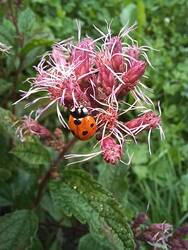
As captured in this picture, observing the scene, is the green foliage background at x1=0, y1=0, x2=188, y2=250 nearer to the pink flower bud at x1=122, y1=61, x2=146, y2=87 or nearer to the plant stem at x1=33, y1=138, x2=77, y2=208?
the plant stem at x1=33, y1=138, x2=77, y2=208

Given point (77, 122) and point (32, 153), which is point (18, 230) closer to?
point (32, 153)

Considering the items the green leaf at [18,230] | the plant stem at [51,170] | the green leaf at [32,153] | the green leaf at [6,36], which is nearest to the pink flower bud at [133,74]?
the plant stem at [51,170]

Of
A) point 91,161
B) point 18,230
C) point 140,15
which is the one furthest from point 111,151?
point 140,15

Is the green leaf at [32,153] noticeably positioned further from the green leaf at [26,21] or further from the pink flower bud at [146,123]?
the green leaf at [26,21]

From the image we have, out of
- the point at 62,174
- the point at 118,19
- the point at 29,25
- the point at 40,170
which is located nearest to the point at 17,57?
the point at 29,25

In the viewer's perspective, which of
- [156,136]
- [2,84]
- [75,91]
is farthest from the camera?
[156,136]

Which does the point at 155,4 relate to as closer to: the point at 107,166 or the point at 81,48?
the point at 107,166
